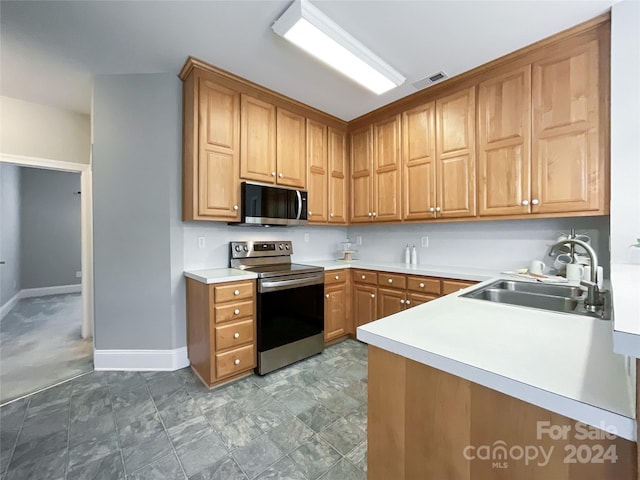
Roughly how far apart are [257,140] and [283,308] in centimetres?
162

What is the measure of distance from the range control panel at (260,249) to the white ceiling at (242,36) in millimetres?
1575

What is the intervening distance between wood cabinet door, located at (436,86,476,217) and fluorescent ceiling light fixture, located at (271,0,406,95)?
538mm

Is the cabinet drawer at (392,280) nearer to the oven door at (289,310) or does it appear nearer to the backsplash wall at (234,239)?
the oven door at (289,310)

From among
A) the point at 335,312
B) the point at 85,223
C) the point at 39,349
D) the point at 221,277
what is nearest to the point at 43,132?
the point at 85,223

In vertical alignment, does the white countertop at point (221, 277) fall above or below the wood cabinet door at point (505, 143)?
below

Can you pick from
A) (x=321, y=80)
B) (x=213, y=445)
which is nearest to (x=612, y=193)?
(x=321, y=80)

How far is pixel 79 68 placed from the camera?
7.59ft

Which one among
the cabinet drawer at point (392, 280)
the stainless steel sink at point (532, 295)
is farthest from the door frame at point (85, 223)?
the stainless steel sink at point (532, 295)

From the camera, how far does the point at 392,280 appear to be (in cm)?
271

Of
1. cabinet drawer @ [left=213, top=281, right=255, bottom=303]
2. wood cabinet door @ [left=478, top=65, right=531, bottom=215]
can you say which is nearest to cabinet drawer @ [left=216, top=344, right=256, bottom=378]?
cabinet drawer @ [left=213, top=281, right=255, bottom=303]

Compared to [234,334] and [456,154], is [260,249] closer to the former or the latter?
[234,334]

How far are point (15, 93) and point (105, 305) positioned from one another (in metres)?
2.26

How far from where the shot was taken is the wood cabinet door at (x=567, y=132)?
1870 millimetres

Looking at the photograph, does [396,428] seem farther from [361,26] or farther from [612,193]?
[361,26]
